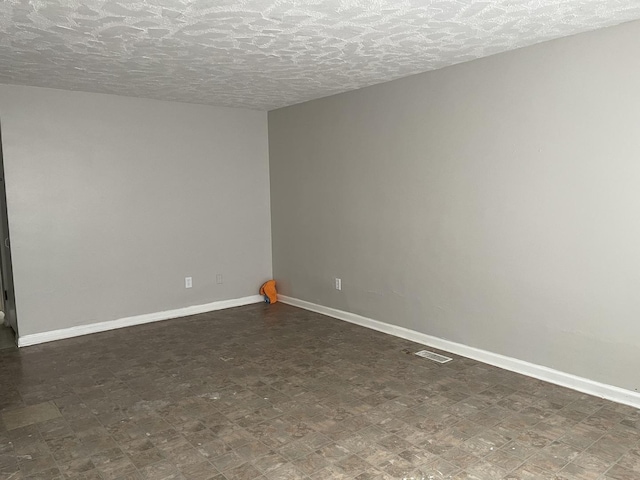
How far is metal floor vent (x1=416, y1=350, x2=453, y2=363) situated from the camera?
3.90 metres

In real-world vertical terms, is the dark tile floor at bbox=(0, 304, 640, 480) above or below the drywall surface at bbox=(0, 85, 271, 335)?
below

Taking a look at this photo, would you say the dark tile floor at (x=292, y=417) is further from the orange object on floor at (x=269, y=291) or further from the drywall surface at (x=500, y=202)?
the orange object on floor at (x=269, y=291)

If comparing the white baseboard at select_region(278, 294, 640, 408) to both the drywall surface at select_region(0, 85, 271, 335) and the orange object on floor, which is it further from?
the drywall surface at select_region(0, 85, 271, 335)

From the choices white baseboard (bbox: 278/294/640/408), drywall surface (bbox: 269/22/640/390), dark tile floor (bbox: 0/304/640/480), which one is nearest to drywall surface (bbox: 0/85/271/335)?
dark tile floor (bbox: 0/304/640/480)

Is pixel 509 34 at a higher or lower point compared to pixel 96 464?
higher

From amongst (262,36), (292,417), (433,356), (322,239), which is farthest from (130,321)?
(262,36)

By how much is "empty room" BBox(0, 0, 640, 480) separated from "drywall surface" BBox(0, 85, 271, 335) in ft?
0.07

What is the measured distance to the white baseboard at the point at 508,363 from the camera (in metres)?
3.11

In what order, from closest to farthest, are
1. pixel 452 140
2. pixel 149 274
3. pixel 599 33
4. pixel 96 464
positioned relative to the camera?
1. pixel 96 464
2. pixel 599 33
3. pixel 452 140
4. pixel 149 274

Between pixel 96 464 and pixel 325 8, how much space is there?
2661 mm

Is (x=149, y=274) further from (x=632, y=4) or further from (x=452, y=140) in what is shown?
(x=632, y=4)

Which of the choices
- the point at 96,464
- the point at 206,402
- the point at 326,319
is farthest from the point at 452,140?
the point at 96,464

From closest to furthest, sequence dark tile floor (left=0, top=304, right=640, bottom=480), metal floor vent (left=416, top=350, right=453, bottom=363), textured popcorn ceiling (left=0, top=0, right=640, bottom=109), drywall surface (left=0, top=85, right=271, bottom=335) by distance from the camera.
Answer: dark tile floor (left=0, top=304, right=640, bottom=480), textured popcorn ceiling (left=0, top=0, right=640, bottom=109), metal floor vent (left=416, top=350, right=453, bottom=363), drywall surface (left=0, top=85, right=271, bottom=335)

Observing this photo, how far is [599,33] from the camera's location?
3.03 meters
